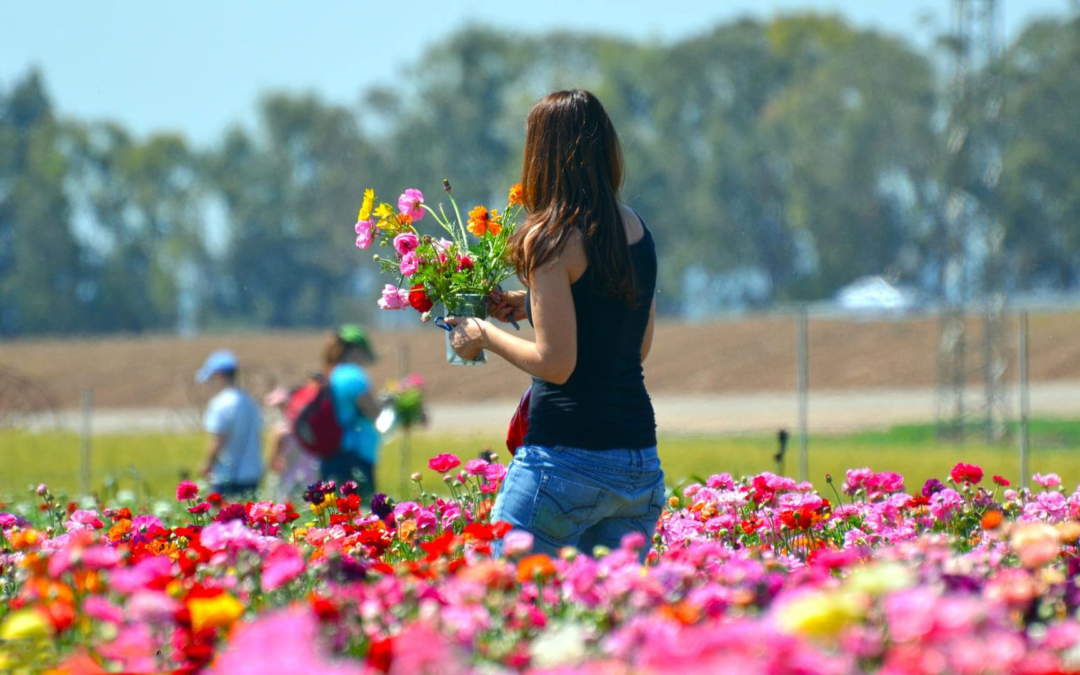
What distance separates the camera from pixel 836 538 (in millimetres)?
5082

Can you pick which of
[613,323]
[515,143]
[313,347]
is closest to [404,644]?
[613,323]

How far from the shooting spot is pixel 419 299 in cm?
414

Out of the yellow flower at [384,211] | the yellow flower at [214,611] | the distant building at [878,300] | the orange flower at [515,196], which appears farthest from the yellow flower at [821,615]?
the distant building at [878,300]

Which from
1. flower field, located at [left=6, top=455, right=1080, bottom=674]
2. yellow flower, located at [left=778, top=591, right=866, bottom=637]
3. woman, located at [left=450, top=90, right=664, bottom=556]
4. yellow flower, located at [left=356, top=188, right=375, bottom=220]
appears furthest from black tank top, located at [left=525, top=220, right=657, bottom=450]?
yellow flower, located at [left=778, top=591, right=866, bottom=637]

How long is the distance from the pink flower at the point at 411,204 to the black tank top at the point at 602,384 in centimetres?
85

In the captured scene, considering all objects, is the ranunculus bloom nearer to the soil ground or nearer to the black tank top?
the black tank top

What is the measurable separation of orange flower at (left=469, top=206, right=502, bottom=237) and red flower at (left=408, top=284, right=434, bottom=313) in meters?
0.23

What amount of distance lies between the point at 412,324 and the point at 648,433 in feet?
150

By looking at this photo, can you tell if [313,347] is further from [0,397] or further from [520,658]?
[520,658]

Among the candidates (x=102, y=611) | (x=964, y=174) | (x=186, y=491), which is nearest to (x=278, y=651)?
(x=102, y=611)

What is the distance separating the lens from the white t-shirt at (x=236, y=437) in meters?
9.57

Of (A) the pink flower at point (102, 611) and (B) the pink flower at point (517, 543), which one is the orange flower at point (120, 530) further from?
(A) the pink flower at point (102, 611)

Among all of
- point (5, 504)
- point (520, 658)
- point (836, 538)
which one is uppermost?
point (520, 658)

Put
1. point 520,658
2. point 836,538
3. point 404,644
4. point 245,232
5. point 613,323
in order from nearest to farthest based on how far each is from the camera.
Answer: point 404,644 → point 520,658 → point 613,323 → point 836,538 → point 245,232
